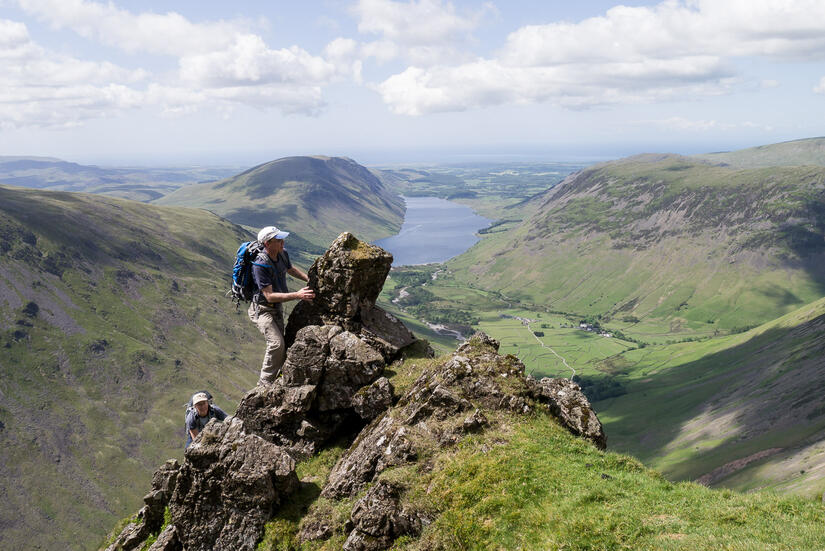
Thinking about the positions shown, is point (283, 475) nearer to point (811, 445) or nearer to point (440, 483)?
point (440, 483)

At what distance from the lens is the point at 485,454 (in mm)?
17500

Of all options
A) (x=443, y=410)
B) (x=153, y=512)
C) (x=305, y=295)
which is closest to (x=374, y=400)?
(x=443, y=410)

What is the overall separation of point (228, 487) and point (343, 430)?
607 cm

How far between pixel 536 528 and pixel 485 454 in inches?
131

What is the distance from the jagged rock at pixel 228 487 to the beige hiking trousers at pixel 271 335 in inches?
186

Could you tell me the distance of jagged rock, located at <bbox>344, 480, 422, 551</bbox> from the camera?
52.8ft

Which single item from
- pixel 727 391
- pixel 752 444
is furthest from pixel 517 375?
pixel 727 391

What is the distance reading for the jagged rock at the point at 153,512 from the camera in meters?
23.5

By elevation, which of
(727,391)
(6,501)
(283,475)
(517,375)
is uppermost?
(517,375)

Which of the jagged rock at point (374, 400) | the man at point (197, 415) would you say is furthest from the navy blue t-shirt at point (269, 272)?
the jagged rock at point (374, 400)

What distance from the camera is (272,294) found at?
22.5 metres

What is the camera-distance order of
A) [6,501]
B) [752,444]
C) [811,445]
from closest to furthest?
1. [811,445]
2. [752,444]
3. [6,501]

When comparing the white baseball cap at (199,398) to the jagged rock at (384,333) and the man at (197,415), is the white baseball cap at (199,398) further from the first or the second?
the jagged rock at (384,333)

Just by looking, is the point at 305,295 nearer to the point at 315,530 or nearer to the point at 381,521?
the point at 315,530
